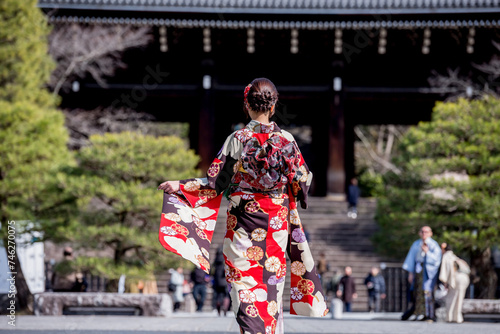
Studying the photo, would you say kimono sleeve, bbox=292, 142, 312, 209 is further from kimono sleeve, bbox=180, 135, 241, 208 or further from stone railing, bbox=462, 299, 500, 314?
stone railing, bbox=462, 299, 500, 314

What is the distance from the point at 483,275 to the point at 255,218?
10719 millimetres

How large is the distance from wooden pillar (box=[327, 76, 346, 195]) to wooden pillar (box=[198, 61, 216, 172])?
3253 millimetres

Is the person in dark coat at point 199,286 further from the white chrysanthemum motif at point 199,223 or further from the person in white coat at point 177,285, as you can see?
the white chrysanthemum motif at point 199,223

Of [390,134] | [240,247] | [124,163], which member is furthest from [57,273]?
[390,134]

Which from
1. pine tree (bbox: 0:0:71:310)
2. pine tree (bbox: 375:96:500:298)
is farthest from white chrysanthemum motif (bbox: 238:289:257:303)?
pine tree (bbox: 375:96:500:298)

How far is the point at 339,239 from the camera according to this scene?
1811cm

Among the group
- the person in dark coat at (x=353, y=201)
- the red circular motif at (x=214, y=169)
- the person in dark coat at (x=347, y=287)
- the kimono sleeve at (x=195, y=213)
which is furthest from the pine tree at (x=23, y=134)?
the person in dark coat at (x=353, y=201)

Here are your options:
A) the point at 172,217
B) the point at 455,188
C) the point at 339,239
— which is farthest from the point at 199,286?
the point at 172,217

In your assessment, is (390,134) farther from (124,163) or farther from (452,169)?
(124,163)

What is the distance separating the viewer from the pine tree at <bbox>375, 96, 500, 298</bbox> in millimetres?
13281

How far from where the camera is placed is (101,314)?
1237cm

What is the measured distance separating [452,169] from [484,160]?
0.67m

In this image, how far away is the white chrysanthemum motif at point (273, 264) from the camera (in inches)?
185

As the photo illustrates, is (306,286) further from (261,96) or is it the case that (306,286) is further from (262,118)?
(261,96)
